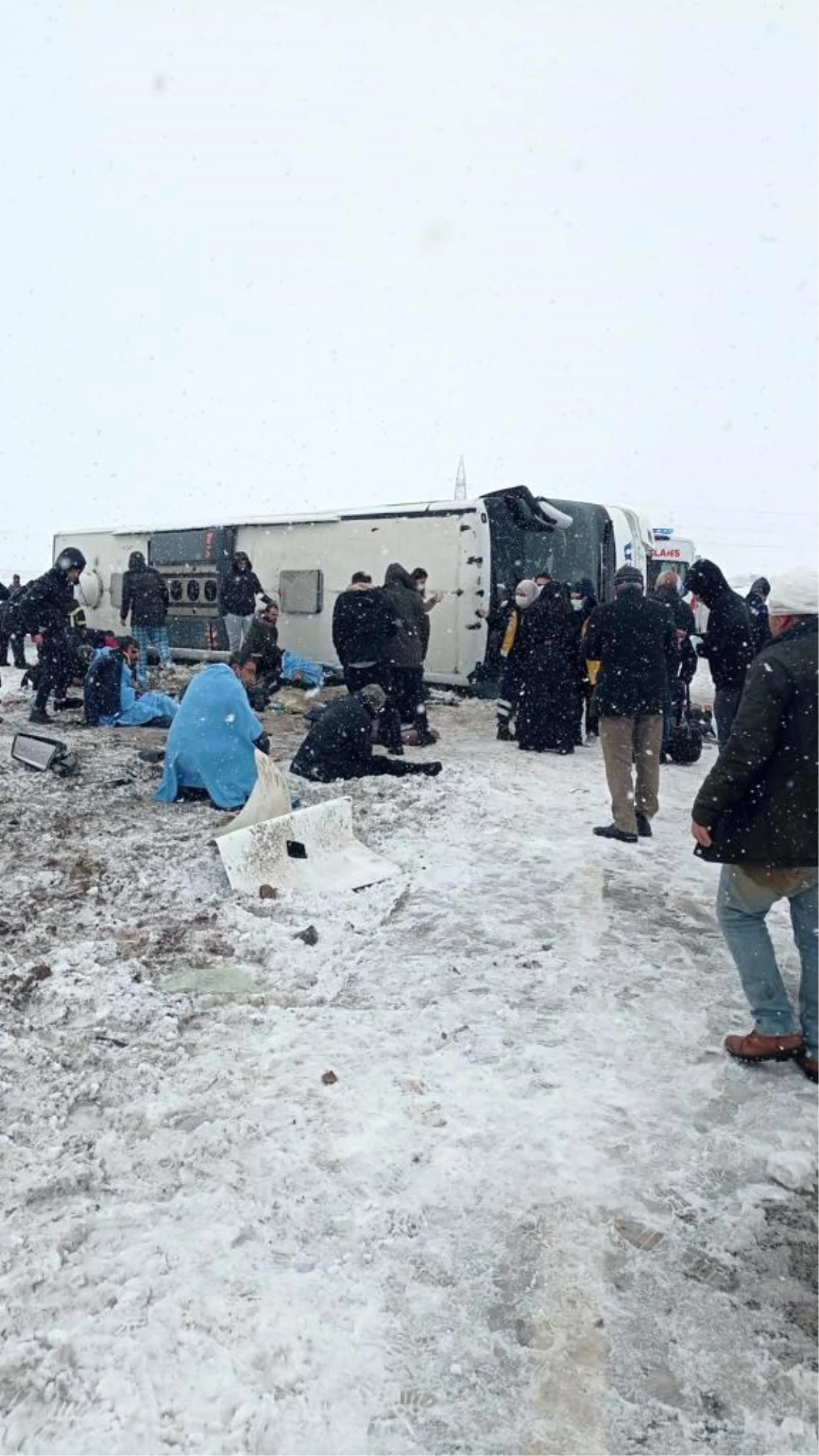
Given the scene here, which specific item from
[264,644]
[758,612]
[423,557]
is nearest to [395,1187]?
[758,612]

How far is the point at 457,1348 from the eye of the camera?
1.99 metres

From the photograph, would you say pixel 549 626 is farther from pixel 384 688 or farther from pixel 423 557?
pixel 423 557

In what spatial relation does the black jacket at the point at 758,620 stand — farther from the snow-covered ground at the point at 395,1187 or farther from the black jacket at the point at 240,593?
the black jacket at the point at 240,593

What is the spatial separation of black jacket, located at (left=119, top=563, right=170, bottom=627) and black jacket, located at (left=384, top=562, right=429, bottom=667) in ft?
18.4

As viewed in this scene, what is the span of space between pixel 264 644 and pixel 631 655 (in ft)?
24.0

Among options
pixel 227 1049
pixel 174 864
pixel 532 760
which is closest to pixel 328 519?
pixel 532 760

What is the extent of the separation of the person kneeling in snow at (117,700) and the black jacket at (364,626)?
101 inches

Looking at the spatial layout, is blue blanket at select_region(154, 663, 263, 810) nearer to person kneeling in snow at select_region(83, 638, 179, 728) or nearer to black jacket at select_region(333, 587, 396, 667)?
black jacket at select_region(333, 587, 396, 667)

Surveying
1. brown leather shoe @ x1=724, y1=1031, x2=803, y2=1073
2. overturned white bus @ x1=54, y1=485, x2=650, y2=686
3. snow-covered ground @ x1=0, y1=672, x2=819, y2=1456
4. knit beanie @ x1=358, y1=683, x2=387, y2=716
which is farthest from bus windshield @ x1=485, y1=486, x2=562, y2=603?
brown leather shoe @ x1=724, y1=1031, x2=803, y2=1073

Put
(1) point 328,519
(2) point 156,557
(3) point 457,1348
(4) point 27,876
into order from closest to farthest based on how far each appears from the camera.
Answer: (3) point 457,1348
(4) point 27,876
(1) point 328,519
(2) point 156,557

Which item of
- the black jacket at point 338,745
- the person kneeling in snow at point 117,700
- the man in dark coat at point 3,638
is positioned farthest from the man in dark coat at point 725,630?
the man in dark coat at point 3,638

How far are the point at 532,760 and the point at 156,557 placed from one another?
10.9m

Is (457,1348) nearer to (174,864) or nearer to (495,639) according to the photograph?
(174,864)

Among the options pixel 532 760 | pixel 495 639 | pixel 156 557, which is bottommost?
pixel 532 760
